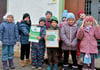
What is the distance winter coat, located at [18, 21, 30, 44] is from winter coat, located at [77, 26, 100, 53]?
163cm

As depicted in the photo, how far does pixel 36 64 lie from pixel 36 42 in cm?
66

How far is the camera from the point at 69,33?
14.7 ft

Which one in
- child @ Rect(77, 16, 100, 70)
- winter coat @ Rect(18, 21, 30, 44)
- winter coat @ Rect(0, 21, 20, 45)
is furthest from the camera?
winter coat @ Rect(18, 21, 30, 44)

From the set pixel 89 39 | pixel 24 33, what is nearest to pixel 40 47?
pixel 24 33

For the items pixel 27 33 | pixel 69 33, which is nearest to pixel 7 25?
pixel 27 33

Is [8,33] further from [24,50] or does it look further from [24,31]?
[24,50]

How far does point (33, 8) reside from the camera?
6.53 metres

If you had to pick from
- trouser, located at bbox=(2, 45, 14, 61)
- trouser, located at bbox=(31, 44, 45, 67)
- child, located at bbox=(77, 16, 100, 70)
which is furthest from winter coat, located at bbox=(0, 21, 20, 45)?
child, located at bbox=(77, 16, 100, 70)

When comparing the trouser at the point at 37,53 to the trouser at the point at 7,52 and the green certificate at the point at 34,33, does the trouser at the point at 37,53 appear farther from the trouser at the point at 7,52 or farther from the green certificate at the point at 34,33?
the trouser at the point at 7,52

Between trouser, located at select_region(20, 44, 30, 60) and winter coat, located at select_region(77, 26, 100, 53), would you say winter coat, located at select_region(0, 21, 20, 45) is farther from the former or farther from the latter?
winter coat, located at select_region(77, 26, 100, 53)

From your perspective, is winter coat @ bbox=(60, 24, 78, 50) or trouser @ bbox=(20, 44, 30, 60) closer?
winter coat @ bbox=(60, 24, 78, 50)

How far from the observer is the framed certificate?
14.7 ft

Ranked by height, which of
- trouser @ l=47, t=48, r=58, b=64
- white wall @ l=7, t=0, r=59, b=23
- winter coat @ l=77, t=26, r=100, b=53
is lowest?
trouser @ l=47, t=48, r=58, b=64

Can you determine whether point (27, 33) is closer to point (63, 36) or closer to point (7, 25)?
point (7, 25)
